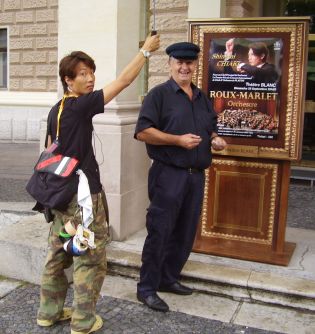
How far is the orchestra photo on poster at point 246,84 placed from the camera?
3943 millimetres

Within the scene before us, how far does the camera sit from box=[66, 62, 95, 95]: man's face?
117 inches

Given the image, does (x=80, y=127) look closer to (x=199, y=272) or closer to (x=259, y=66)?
(x=199, y=272)

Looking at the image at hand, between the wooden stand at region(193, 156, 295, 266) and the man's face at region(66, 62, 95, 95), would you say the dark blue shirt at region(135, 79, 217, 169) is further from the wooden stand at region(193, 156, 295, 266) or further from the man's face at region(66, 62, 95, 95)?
the wooden stand at region(193, 156, 295, 266)

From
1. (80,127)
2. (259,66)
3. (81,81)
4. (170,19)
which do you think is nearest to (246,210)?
(259,66)

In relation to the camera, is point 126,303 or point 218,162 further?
point 218,162

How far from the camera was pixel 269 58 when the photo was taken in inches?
155

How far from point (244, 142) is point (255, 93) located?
40 centimetres

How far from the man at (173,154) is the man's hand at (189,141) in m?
0.02

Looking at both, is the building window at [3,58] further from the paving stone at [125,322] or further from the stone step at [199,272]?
the paving stone at [125,322]

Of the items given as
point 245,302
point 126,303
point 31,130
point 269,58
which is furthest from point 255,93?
point 31,130

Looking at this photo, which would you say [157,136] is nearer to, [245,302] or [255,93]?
[255,93]

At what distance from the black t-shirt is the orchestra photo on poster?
56.1 inches

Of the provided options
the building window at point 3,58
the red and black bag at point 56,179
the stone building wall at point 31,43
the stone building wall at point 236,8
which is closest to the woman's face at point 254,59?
the red and black bag at point 56,179

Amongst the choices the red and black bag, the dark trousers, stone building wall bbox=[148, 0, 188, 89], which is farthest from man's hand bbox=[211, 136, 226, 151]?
stone building wall bbox=[148, 0, 188, 89]
